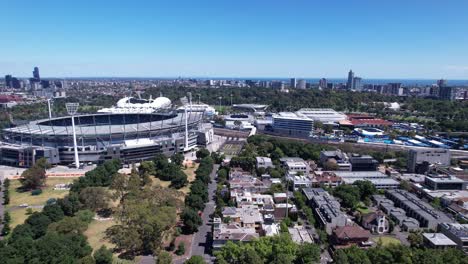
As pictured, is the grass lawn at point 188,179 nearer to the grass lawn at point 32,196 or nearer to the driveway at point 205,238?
the driveway at point 205,238

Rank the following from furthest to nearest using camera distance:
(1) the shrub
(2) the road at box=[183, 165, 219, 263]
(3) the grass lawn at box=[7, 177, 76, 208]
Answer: (3) the grass lawn at box=[7, 177, 76, 208] < (2) the road at box=[183, 165, 219, 263] < (1) the shrub

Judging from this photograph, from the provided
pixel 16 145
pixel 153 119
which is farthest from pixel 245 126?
pixel 16 145

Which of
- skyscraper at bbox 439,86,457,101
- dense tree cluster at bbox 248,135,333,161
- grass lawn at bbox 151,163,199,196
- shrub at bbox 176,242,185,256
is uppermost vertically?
skyscraper at bbox 439,86,457,101

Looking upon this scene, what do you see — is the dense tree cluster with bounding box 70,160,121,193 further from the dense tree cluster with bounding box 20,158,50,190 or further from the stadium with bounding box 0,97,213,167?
the stadium with bounding box 0,97,213,167

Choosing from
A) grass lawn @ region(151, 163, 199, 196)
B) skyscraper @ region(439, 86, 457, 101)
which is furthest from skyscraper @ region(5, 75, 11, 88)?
skyscraper @ region(439, 86, 457, 101)

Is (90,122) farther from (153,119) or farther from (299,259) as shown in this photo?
(299,259)

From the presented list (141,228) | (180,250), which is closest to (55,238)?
(141,228)

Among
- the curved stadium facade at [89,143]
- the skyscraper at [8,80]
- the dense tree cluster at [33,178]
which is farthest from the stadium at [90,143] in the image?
the skyscraper at [8,80]
